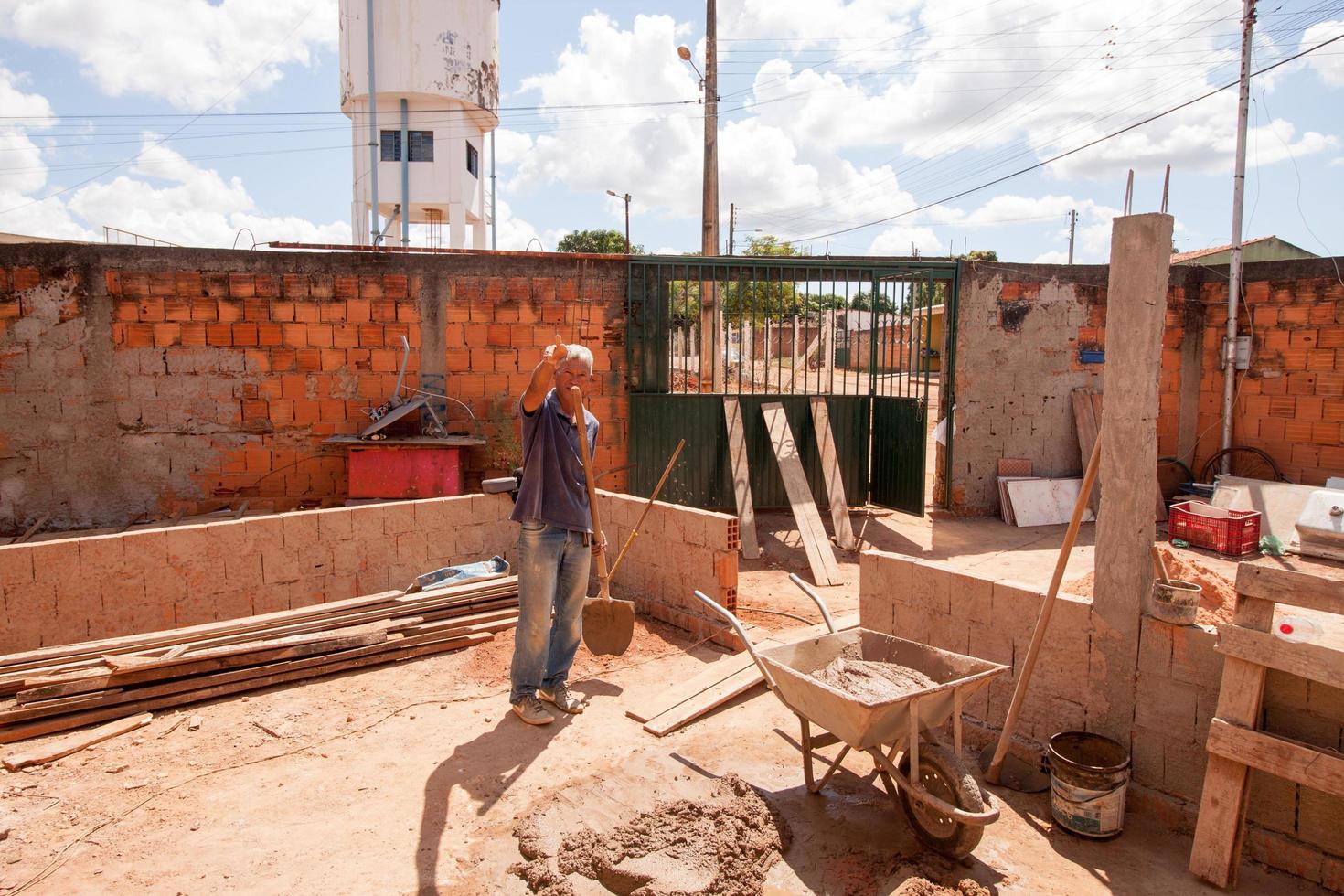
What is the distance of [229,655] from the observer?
15.8 feet

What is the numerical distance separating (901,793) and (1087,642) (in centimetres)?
119

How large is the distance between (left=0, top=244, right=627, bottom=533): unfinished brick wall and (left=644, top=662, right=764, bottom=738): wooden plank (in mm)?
4800

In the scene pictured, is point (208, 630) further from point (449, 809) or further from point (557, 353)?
point (557, 353)

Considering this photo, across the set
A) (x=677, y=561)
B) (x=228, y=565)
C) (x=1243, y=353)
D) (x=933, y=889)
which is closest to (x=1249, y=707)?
(x=933, y=889)

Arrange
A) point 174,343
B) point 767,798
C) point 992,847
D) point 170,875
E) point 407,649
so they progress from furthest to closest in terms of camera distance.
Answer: point 174,343 < point 407,649 < point 767,798 < point 992,847 < point 170,875

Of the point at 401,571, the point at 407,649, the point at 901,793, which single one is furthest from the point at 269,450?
the point at 901,793

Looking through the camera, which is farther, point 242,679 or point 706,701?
point 242,679

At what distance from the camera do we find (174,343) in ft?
28.3

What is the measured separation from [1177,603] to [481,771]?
3292 millimetres

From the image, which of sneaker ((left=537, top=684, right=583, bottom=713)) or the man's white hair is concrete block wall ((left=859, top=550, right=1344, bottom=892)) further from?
the man's white hair

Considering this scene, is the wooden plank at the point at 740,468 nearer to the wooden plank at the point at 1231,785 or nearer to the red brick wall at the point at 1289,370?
the wooden plank at the point at 1231,785

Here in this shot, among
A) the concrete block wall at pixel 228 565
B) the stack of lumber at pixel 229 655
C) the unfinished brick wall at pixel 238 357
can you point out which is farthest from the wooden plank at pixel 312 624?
the unfinished brick wall at pixel 238 357

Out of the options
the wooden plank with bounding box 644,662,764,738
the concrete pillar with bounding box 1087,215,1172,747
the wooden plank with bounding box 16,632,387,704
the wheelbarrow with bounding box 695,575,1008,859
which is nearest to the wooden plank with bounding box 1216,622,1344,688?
the concrete pillar with bounding box 1087,215,1172,747

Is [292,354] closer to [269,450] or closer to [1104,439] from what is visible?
[269,450]
